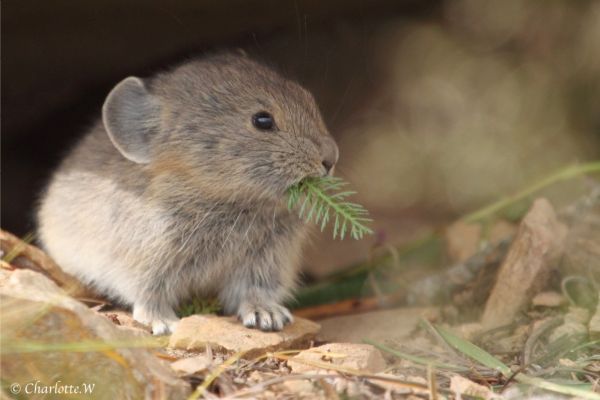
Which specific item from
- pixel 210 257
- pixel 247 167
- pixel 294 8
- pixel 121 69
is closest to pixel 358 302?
pixel 210 257

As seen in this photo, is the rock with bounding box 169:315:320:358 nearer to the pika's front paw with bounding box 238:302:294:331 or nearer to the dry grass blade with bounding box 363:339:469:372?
the pika's front paw with bounding box 238:302:294:331

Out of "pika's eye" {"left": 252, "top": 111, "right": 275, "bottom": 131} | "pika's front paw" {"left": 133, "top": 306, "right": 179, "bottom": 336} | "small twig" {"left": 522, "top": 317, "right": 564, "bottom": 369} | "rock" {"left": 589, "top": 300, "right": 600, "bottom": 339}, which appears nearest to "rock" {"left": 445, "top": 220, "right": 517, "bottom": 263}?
"small twig" {"left": 522, "top": 317, "right": 564, "bottom": 369}

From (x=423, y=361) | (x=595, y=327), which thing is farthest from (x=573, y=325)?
(x=423, y=361)

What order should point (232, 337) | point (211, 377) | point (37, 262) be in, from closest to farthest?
point (211, 377)
point (232, 337)
point (37, 262)

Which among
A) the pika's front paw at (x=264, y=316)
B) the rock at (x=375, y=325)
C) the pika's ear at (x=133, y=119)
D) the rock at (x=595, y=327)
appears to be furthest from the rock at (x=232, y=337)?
the rock at (x=595, y=327)

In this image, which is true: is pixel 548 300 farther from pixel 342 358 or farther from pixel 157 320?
pixel 157 320

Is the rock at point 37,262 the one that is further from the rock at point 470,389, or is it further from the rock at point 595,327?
the rock at point 595,327

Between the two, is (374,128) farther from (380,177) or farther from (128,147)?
(128,147)
